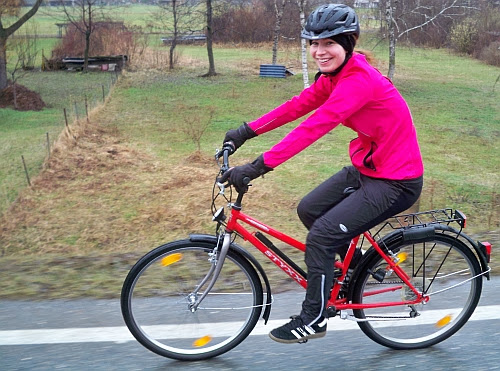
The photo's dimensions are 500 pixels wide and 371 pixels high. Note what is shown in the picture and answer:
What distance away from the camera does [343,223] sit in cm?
342

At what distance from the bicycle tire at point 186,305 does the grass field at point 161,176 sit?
950 mm

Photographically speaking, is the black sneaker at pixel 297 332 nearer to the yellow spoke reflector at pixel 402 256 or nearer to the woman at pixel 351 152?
the woman at pixel 351 152

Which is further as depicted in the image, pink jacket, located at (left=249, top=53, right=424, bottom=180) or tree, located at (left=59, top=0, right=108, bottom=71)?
tree, located at (left=59, top=0, right=108, bottom=71)

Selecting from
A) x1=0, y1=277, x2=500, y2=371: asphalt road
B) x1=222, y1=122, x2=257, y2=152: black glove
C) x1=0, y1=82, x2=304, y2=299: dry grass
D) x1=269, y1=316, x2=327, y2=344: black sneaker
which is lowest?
x1=0, y1=82, x2=304, y2=299: dry grass

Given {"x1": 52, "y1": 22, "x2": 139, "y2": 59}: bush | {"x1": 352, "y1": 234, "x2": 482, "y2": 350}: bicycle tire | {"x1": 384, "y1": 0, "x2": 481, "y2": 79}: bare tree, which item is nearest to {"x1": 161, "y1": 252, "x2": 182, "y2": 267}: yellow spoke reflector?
{"x1": 352, "y1": 234, "x2": 482, "y2": 350}: bicycle tire

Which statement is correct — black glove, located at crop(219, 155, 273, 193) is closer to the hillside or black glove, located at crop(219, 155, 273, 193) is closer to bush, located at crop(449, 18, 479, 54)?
the hillside

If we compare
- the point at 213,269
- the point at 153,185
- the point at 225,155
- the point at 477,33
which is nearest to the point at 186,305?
the point at 213,269

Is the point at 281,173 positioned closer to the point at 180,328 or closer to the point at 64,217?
the point at 64,217

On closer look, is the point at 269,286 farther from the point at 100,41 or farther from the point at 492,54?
the point at 100,41

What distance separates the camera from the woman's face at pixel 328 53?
3.33m

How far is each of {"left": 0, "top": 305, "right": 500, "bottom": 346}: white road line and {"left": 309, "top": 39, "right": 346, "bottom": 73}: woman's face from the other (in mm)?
1568

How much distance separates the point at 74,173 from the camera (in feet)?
56.6

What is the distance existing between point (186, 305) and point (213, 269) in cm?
30

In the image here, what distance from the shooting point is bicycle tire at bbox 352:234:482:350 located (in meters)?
3.69
